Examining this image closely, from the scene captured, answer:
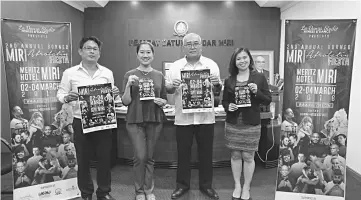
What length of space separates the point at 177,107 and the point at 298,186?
1.49m

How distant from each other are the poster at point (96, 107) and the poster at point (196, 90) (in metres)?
0.75

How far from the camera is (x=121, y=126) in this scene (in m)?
4.20

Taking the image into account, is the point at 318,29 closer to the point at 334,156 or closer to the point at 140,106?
the point at 334,156

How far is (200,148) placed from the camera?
3137mm

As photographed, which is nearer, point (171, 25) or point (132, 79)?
point (132, 79)

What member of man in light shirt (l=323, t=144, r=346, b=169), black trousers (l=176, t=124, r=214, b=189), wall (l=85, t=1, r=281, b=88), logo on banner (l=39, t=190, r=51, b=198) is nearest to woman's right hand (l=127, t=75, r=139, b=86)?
black trousers (l=176, t=124, r=214, b=189)

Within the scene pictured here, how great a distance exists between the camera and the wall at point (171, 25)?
21.7 ft

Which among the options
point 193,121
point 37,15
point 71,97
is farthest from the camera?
point 37,15

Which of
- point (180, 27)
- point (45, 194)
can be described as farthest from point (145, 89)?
point (180, 27)

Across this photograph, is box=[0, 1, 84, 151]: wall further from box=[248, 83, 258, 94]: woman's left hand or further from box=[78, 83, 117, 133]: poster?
box=[248, 83, 258, 94]: woman's left hand

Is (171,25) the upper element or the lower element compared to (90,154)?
upper

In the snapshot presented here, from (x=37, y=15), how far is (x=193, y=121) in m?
3.69

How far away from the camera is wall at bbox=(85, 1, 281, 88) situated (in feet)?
21.7

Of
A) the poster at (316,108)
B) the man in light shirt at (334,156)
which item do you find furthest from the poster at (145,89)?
the man in light shirt at (334,156)
